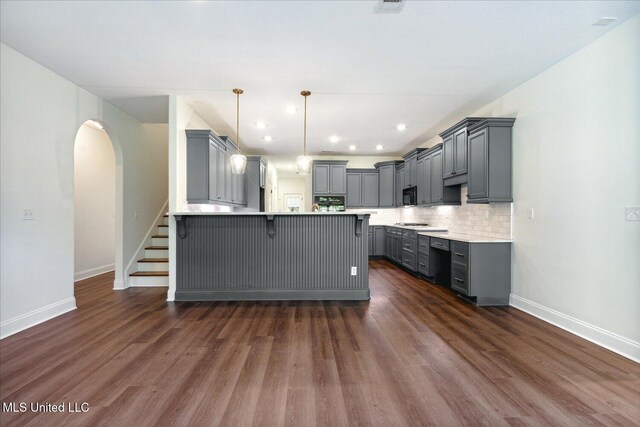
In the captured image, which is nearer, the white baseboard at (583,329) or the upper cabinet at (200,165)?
the white baseboard at (583,329)

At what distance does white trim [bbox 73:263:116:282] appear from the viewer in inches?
199

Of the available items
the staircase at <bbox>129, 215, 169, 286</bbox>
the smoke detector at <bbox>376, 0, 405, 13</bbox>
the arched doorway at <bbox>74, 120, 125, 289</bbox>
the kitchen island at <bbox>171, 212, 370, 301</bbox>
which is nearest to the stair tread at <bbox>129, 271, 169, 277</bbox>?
the staircase at <bbox>129, 215, 169, 286</bbox>

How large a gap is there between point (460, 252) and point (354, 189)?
391 cm

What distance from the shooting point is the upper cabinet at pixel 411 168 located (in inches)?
244

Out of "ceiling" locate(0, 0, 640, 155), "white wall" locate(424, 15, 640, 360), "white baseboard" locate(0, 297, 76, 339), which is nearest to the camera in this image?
"ceiling" locate(0, 0, 640, 155)

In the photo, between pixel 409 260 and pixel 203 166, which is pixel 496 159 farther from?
pixel 203 166

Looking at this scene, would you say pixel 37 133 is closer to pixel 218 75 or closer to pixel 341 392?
pixel 218 75

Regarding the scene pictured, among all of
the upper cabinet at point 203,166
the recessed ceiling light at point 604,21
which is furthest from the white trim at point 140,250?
the recessed ceiling light at point 604,21

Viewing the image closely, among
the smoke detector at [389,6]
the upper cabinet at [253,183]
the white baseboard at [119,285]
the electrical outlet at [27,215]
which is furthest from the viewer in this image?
the upper cabinet at [253,183]

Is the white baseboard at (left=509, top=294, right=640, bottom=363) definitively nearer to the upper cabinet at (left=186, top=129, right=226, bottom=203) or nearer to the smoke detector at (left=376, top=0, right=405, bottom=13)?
the smoke detector at (left=376, top=0, right=405, bottom=13)

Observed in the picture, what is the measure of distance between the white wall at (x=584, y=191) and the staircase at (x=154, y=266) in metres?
5.22

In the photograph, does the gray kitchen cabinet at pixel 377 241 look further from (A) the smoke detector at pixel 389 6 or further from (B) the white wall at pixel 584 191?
(A) the smoke detector at pixel 389 6

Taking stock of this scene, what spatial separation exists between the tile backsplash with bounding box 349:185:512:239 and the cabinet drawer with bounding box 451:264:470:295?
0.71 meters

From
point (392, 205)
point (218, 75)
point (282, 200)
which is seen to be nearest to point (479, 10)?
point (218, 75)
